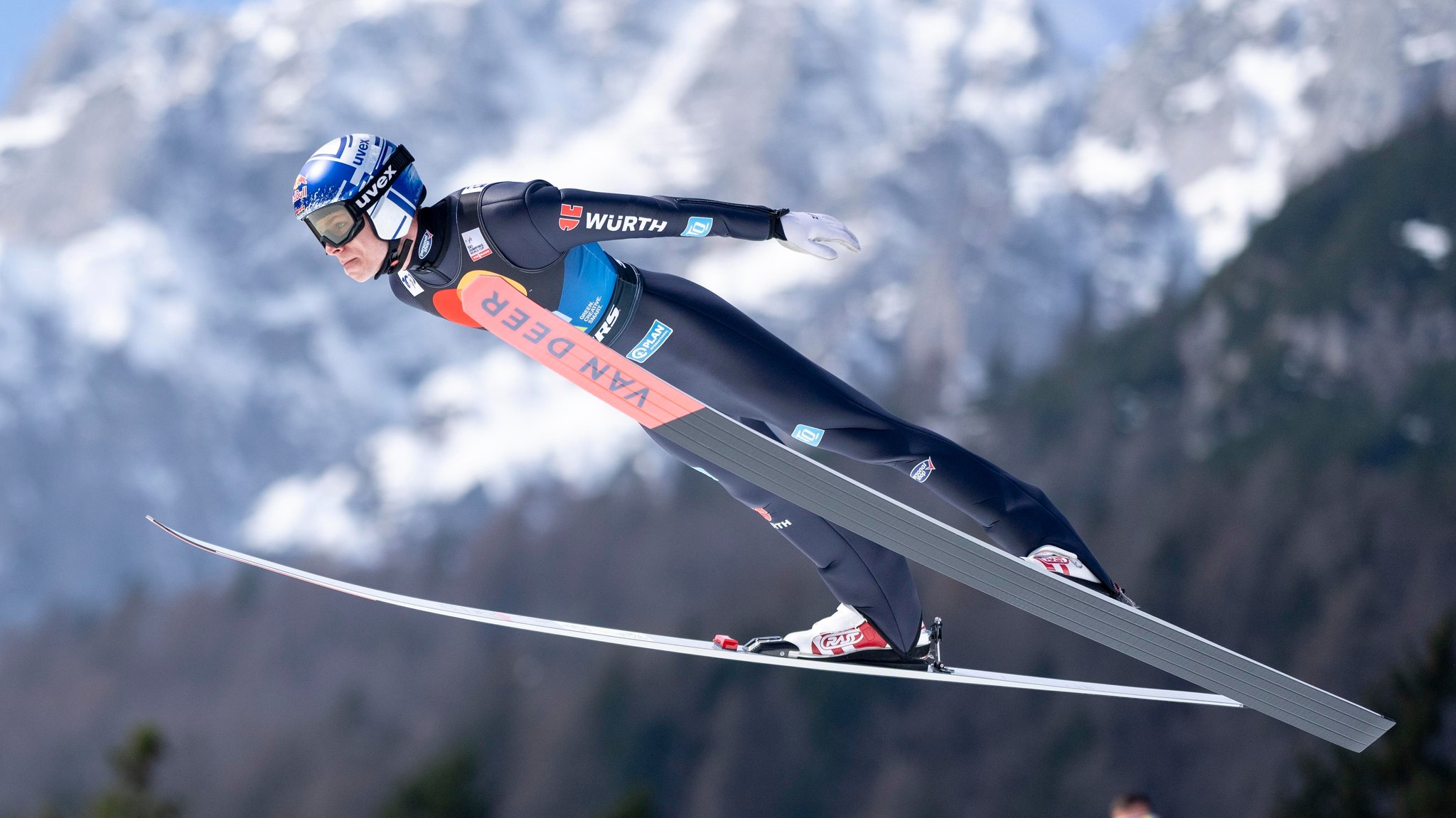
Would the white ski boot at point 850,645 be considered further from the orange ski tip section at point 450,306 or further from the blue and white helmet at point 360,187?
the blue and white helmet at point 360,187

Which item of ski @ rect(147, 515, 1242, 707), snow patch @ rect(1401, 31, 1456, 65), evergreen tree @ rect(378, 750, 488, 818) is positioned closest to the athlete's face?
ski @ rect(147, 515, 1242, 707)

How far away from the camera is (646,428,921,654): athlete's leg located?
6.16 m

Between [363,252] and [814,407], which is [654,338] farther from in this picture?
[363,252]

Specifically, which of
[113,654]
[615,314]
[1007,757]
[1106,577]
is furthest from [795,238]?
[113,654]

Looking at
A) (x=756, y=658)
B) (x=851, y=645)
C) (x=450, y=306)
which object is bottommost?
(x=756, y=658)

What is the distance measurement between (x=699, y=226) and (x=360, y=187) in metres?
1.27

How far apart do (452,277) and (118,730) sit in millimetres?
94003

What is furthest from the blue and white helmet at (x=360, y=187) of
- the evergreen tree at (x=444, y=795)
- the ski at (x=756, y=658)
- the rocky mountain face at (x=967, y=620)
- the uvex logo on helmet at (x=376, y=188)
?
the rocky mountain face at (x=967, y=620)

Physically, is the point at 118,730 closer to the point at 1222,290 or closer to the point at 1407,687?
the point at 1222,290

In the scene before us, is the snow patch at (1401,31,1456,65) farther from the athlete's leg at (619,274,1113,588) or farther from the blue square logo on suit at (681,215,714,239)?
the blue square logo on suit at (681,215,714,239)

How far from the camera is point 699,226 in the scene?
5.75 metres

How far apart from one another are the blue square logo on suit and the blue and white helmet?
1024 mm

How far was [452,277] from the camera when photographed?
5621mm

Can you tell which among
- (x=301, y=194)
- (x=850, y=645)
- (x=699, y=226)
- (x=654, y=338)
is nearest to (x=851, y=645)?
(x=850, y=645)
